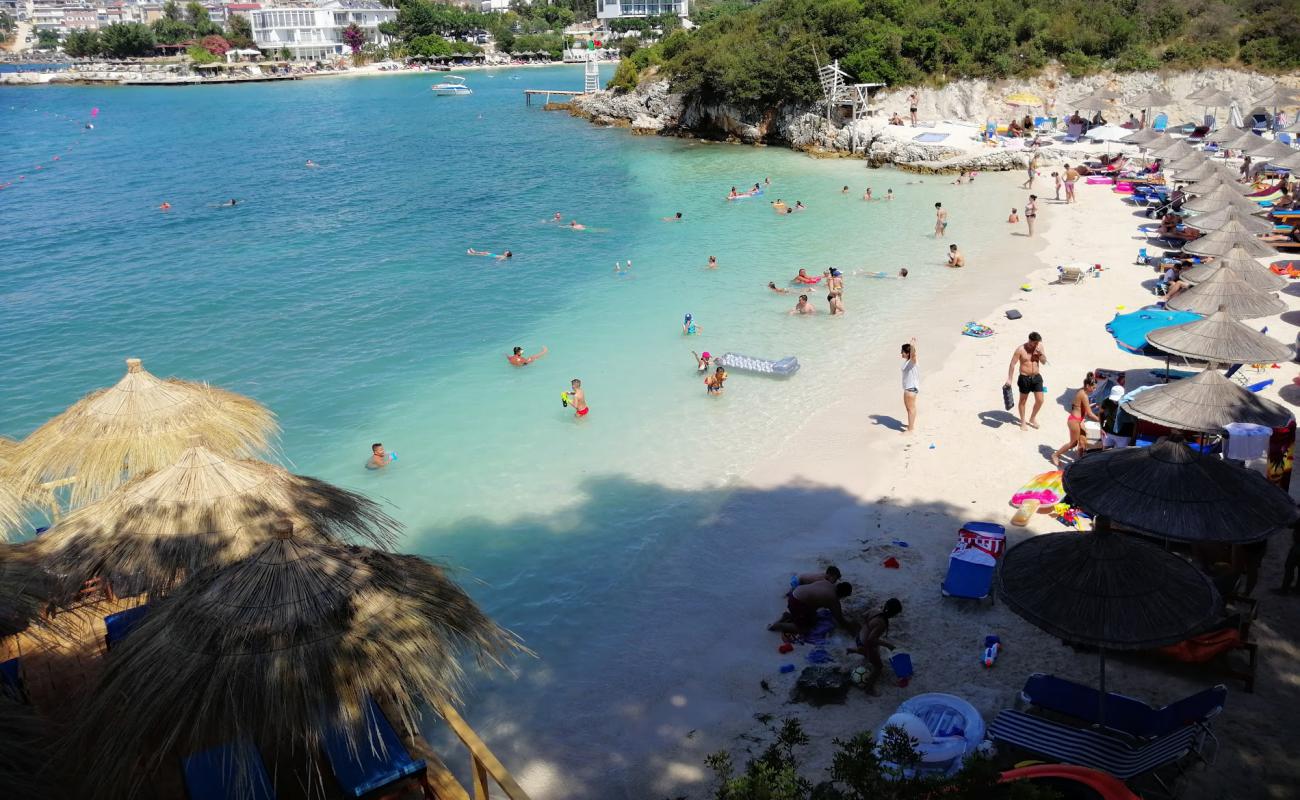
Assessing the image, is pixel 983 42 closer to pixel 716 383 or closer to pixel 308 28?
pixel 716 383

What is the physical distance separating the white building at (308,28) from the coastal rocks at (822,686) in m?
153

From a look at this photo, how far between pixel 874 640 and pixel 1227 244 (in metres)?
11.5

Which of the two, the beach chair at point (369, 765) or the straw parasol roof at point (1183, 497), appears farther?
the straw parasol roof at point (1183, 497)

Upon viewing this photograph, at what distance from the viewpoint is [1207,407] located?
9.13 metres

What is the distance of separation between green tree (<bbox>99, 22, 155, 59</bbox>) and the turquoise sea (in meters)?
→ 108

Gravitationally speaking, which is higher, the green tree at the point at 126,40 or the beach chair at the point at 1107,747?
→ the green tree at the point at 126,40

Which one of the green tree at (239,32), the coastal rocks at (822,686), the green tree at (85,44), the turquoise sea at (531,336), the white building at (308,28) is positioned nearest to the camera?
the coastal rocks at (822,686)

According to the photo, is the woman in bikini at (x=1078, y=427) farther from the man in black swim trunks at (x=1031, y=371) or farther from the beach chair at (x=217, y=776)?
the beach chair at (x=217, y=776)

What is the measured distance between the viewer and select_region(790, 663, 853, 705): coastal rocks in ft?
25.9

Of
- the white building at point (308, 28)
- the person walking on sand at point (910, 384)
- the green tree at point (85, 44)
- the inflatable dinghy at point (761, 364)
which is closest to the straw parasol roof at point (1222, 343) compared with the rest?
the person walking on sand at point (910, 384)

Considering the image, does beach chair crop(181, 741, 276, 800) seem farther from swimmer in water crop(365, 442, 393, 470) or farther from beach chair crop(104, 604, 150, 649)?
swimmer in water crop(365, 442, 393, 470)

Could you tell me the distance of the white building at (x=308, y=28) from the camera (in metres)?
138

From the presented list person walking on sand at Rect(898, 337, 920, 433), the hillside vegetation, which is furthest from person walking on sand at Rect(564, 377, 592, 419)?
the hillside vegetation

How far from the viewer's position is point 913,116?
137 feet
